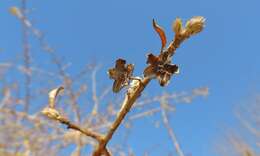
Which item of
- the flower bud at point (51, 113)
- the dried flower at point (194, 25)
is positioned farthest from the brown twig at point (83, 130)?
the dried flower at point (194, 25)

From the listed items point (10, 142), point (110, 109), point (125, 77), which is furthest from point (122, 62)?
point (110, 109)

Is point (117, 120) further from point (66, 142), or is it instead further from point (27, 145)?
point (66, 142)

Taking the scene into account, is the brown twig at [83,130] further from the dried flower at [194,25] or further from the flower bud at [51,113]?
the dried flower at [194,25]

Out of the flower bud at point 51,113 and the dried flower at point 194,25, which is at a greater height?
the flower bud at point 51,113

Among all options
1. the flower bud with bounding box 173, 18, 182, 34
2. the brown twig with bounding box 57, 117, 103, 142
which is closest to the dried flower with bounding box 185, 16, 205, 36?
the flower bud with bounding box 173, 18, 182, 34

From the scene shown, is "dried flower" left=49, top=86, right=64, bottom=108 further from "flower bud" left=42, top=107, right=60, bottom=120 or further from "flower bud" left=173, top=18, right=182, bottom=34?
"flower bud" left=173, top=18, right=182, bottom=34

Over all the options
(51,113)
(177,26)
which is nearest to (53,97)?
(51,113)
